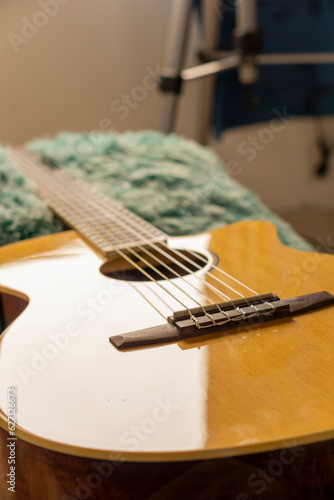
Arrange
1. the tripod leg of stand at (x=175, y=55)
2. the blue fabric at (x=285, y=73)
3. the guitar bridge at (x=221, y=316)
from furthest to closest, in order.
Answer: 1. the blue fabric at (x=285, y=73)
2. the tripod leg of stand at (x=175, y=55)
3. the guitar bridge at (x=221, y=316)

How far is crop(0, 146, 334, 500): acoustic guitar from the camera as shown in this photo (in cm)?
35

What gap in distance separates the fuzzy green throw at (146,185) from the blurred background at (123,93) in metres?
0.76

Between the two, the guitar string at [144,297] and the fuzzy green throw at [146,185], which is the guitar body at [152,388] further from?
the fuzzy green throw at [146,185]

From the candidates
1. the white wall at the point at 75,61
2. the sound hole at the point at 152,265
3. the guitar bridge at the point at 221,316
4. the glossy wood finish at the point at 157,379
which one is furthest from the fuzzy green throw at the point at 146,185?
the white wall at the point at 75,61

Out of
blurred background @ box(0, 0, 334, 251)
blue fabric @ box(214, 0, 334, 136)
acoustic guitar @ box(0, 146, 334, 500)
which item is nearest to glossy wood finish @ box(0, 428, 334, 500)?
acoustic guitar @ box(0, 146, 334, 500)

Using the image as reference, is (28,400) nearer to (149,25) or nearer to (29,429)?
(29,429)

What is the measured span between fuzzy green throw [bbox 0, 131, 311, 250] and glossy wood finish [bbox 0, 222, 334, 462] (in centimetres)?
32

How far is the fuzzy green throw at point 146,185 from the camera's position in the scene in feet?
3.00

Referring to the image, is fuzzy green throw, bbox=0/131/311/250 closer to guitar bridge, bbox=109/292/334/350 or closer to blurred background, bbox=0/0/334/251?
guitar bridge, bbox=109/292/334/350

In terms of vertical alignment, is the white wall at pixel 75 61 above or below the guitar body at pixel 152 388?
above

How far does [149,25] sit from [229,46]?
0.46 m

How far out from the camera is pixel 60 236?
0.81 meters

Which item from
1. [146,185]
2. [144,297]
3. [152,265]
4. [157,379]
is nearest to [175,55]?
[146,185]

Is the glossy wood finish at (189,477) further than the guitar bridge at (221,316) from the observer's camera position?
No
